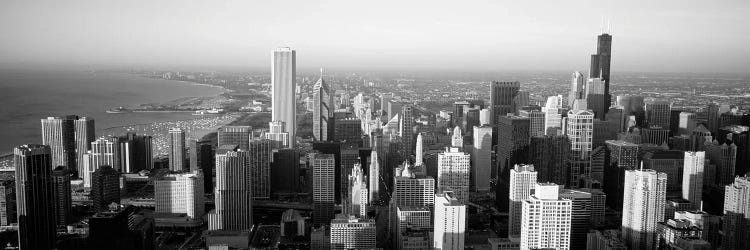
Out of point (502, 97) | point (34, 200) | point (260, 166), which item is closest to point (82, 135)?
point (260, 166)

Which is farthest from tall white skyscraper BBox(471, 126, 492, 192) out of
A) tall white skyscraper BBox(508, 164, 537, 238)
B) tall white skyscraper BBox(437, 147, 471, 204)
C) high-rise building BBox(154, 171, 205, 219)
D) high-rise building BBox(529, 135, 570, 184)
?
high-rise building BBox(154, 171, 205, 219)

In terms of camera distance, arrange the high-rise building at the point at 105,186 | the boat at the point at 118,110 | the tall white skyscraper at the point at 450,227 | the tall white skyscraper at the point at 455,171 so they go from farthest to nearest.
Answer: the boat at the point at 118,110, the tall white skyscraper at the point at 455,171, the high-rise building at the point at 105,186, the tall white skyscraper at the point at 450,227

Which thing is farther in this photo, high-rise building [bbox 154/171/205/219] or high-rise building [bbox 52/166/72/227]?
high-rise building [bbox 154/171/205/219]

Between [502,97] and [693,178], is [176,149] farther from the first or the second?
[693,178]

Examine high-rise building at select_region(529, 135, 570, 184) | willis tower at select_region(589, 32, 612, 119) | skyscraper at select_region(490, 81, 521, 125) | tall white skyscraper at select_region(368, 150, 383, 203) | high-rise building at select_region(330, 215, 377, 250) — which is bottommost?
high-rise building at select_region(330, 215, 377, 250)

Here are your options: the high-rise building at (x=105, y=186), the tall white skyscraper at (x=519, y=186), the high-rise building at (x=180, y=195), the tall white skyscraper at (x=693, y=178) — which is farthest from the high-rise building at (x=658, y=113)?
the high-rise building at (x=105, y=186)

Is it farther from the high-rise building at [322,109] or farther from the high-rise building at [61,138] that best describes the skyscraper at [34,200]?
the high-rise building at [322,109]

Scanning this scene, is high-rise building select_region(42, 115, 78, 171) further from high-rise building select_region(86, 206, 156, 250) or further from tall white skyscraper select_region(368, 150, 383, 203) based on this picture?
tall white skyscraper select_region(368, 150, 383, 203)
